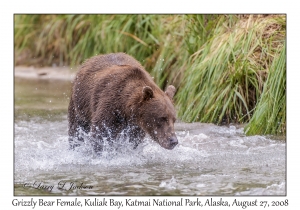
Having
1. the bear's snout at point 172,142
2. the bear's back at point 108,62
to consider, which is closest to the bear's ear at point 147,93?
the bear's snout at point 172,142

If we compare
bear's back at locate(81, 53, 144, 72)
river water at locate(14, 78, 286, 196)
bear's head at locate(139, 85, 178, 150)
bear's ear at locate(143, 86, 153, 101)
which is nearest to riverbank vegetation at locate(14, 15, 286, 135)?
river water at locate(14, 78, 286, 196)

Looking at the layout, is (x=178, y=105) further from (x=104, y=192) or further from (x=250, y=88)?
(x=104, y=192)

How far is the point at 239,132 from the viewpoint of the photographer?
861 cm

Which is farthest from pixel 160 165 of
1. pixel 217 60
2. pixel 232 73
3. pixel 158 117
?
pixel 217 60

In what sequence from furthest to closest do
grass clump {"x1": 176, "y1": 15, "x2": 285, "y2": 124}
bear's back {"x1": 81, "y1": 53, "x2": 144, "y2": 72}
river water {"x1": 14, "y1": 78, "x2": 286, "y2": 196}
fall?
grass clump {"x1": 176, "y1": 15, "x2": 285, "y2": 124}
bear's back {"x1": 81, "y1": 53, "x2": 144, "y2": 72}
river water {"x1": 14, "y1": 78, "x2": 286, "y2": 196}

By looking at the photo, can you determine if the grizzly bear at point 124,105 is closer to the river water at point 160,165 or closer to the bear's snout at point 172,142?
the bear's snout at point 172,142

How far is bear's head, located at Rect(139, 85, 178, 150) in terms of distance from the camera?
23.0 feet

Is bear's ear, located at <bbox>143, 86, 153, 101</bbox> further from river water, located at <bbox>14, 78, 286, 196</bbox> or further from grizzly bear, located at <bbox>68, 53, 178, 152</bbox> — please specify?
river water, located at <bbox>14, 78, 286, 196</bbox>

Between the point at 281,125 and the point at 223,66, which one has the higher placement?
the point at 223,66

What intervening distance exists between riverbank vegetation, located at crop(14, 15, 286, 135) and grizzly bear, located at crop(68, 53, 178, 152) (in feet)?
4.91

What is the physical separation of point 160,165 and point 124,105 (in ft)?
2.63

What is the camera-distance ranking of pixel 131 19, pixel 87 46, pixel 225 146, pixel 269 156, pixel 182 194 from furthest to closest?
1. pixel 87 46
2. pixel 131 19
3. pixel 225 146
4. pixel 269 156
5. pixel 182 194
